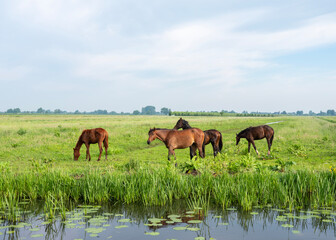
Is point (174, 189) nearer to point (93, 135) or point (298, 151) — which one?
point (93, 135)

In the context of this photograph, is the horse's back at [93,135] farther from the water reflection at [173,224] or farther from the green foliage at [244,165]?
the water reflection at [173,224]

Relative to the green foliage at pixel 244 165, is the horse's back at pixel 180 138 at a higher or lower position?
higher

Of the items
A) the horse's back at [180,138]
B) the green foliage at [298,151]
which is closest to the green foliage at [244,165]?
the horse's back at [180,138]

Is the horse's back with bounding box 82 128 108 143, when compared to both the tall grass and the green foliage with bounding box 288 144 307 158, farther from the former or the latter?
the green foliage with bounding box 288 144 307 158

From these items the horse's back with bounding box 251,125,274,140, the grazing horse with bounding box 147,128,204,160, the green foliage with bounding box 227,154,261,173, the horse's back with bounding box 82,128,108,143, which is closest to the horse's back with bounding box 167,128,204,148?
the grazing horse with bounding box 147,128,204,160

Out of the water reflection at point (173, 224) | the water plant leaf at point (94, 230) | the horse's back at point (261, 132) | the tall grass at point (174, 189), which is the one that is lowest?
the water reflection at point (173, 224)

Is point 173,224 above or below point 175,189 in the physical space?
below

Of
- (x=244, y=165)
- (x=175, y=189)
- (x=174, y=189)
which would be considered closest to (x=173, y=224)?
(x=175, y=189)

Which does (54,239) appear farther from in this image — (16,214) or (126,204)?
→ (126,204)

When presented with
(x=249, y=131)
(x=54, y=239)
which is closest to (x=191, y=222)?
(x=54, y=239)

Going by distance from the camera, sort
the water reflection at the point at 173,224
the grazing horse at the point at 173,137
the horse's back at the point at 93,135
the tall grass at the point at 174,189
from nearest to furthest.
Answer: the water reflection at the point at 173,224 < the tall grass at the point at 174,189 < the grazing horse at the point at 173,137 < the horse's back at the point at 93,135

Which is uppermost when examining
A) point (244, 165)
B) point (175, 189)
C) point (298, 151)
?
point (244, 165)

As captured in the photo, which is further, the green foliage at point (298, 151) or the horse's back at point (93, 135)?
the green foliage at point (298, 151)

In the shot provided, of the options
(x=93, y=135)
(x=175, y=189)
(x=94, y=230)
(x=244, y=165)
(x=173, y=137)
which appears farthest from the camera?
(x=93, y=135)
